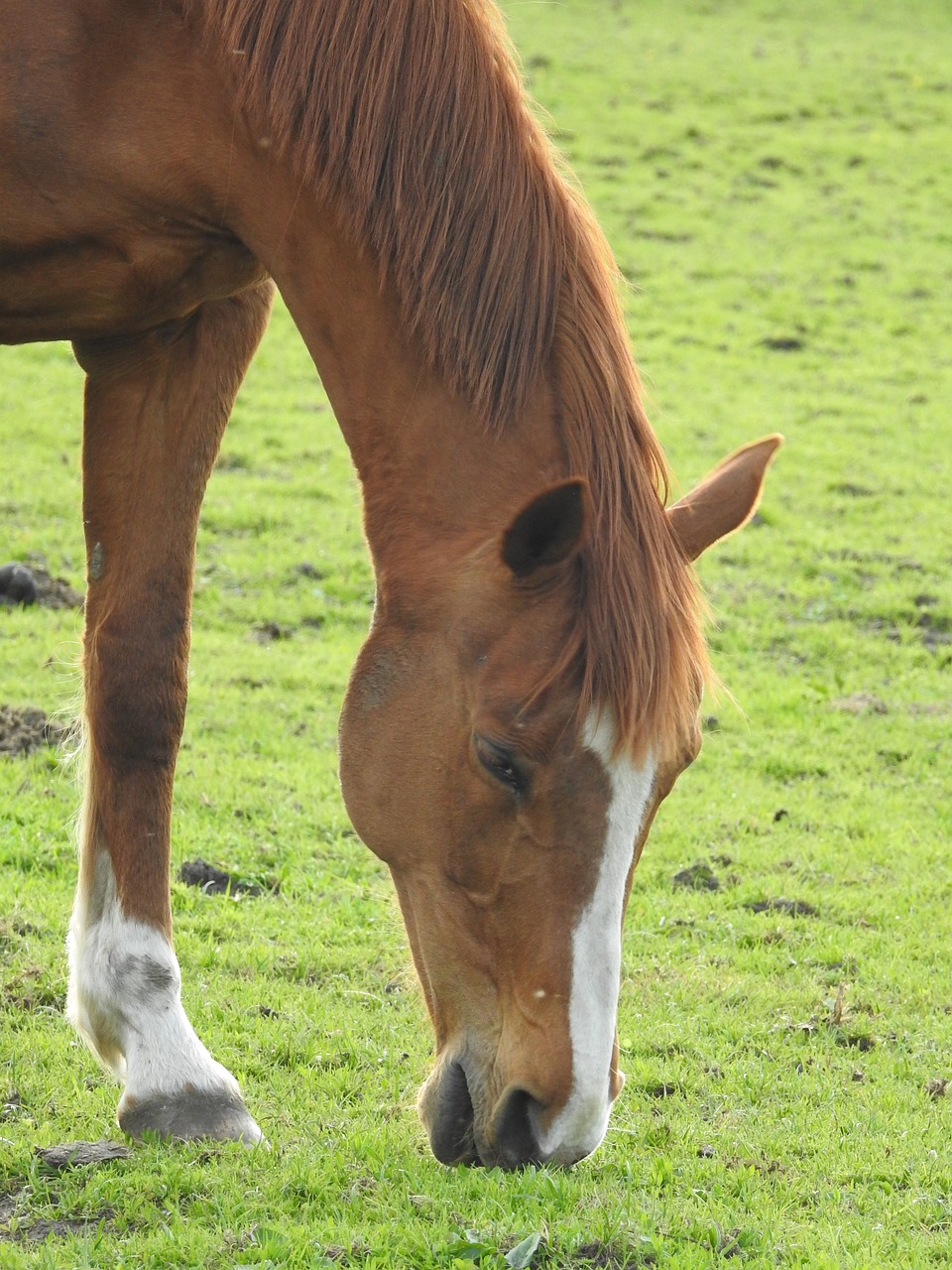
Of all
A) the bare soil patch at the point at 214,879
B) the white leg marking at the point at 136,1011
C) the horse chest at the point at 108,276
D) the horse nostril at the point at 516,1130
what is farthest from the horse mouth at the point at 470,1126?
the bare soil patch at the point at 214,879

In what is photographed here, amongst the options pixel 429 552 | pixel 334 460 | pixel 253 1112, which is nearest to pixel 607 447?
pixel 429 552

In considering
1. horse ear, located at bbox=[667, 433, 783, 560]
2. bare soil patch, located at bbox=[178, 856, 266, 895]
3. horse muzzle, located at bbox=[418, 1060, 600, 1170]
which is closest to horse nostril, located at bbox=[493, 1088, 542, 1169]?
horse muzzle, located at bbox=[418, 1060, 600, 1170]

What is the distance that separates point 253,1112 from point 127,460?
166 cm

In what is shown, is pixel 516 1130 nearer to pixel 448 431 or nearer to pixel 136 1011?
pixel 136 1011

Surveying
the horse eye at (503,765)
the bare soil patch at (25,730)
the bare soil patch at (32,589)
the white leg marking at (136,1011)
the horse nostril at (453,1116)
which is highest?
the horse eye at (503,765)

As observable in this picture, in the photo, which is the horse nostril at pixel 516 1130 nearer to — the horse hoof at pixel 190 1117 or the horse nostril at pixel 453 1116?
the horse nostril at pixel 453 1116

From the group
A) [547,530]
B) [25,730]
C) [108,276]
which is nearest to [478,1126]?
[547,530]

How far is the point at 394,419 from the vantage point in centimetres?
332

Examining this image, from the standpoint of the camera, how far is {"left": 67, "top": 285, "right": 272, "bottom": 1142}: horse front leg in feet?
12.8

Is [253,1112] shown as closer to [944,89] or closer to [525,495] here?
[525,495]

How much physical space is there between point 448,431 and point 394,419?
0.14 m

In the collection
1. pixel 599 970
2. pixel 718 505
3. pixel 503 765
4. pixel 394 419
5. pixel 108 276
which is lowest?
pixel 599 970

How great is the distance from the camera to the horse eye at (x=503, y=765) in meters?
3.06

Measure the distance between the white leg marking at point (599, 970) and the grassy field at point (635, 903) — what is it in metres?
0.22
